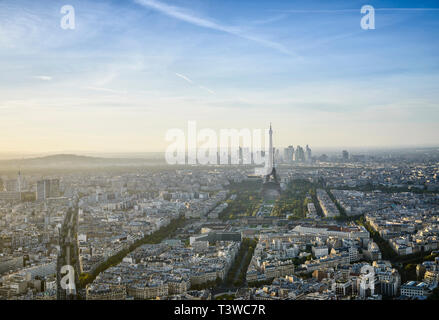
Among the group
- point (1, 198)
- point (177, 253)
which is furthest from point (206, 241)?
point (1, 198)

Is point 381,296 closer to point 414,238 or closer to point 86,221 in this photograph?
point 414,238

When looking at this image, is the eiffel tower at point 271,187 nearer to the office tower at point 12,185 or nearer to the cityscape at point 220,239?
the cityscape at point 220,239

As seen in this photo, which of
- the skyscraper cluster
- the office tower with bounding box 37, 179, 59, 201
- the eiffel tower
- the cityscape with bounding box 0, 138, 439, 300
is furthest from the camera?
the skyscraper cluster

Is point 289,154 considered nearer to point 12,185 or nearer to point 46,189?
point 46,189

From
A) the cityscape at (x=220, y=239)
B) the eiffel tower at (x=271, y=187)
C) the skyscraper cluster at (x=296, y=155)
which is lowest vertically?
the cityscape at (x=220, y=239)

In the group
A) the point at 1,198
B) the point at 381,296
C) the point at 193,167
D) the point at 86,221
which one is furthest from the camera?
the point at 193,167

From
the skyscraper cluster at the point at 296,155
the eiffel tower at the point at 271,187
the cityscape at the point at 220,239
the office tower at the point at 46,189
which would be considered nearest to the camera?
the cityscape at the point at 220,239

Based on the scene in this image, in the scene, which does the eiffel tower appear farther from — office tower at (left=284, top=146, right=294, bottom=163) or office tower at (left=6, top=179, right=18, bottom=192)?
office tower at (left=284, top=146, right=294, bottom=163)

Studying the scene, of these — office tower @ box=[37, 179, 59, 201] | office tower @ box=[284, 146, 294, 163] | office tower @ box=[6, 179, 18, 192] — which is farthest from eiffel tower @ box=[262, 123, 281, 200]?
office tower @ box=[284, 146, 294, 163]

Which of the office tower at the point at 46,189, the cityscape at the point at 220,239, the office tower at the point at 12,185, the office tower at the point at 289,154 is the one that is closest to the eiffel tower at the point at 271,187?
the cityscape at the point at 220,239

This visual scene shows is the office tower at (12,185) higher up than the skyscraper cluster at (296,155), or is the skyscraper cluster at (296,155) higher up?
the skyscraper cluster at (296,155)

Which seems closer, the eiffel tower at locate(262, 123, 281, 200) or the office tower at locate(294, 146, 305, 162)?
the eiffel tower at locate(262, 123, 281, 200)
